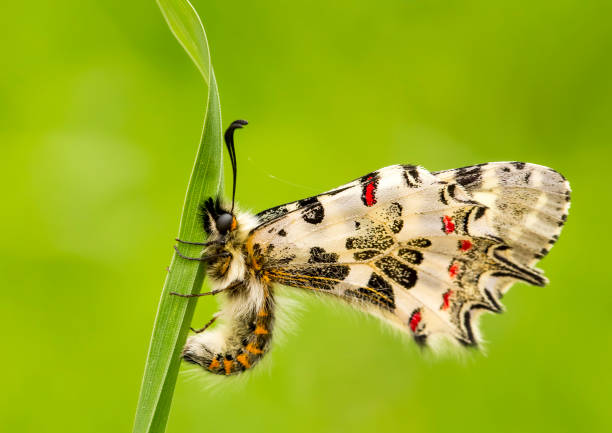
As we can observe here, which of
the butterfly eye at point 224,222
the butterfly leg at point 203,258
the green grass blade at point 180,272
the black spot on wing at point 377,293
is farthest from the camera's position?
the black spot on wing at point 377,293

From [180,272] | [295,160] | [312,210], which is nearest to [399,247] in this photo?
[312,210]

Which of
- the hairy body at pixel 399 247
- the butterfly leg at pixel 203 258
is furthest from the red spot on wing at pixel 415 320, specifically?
the butterfly leg at pixel 203 258

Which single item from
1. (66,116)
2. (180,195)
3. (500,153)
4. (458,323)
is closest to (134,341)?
(180,195)

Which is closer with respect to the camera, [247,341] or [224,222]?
[224,222]

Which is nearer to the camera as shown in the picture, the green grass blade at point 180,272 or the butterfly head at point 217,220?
the green grass blade at point 180,272

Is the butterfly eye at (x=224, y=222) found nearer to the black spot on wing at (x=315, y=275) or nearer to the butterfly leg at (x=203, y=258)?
the butterfly leg at (x=203, y=258)

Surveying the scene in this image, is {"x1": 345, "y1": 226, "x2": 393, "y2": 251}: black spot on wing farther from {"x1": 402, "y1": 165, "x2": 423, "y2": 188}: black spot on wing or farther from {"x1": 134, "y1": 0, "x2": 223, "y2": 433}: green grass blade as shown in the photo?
{"x1": 134, "y1": 0, "x2": 223, "y2": 433}: green grass blade

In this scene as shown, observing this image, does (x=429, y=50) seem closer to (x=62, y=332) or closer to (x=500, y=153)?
(x=500, y=153)

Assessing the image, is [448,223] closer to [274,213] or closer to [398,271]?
[398,271]

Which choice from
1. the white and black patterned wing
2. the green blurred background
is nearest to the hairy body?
the white and black patterned wing
